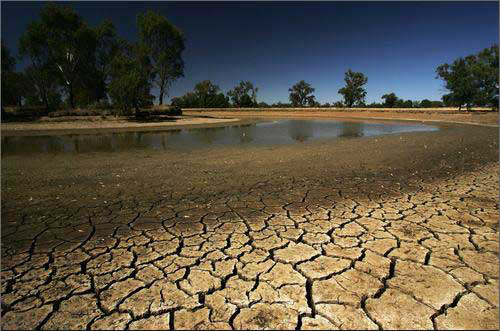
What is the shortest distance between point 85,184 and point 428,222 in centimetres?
705

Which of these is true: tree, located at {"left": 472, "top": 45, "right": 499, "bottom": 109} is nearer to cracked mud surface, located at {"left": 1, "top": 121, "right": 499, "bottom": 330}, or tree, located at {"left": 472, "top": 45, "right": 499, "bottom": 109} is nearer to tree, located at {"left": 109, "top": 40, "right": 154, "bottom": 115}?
cracked mud surface, located at {"left": 1, "top": 121, "right": 499, "bottom": 330}

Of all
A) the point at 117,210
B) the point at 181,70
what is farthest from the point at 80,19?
the point at 117,210

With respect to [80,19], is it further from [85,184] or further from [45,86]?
[85,184]

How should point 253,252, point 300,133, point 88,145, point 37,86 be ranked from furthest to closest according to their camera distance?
1. point 37,86
2. point 300,133
3. point 88,145
4. point 253,252

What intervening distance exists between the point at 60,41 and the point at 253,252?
37.6m

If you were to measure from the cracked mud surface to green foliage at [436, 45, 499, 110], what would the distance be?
38.3 metres

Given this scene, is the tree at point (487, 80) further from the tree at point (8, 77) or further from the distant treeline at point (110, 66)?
the tree at point (8, 77)

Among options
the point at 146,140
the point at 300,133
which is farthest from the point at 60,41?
the point at 300,133

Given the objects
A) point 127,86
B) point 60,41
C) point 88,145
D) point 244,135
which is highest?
point 60,41

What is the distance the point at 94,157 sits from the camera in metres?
9.97

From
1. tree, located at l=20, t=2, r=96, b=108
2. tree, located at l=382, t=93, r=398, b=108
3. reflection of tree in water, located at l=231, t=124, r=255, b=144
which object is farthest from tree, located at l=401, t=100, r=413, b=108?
tree, located at l=20, t=2, r=96, b=108

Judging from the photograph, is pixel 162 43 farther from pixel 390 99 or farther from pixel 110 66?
pixel 390 99

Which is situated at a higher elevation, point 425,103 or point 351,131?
point 425,103

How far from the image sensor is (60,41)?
30.0 metres
